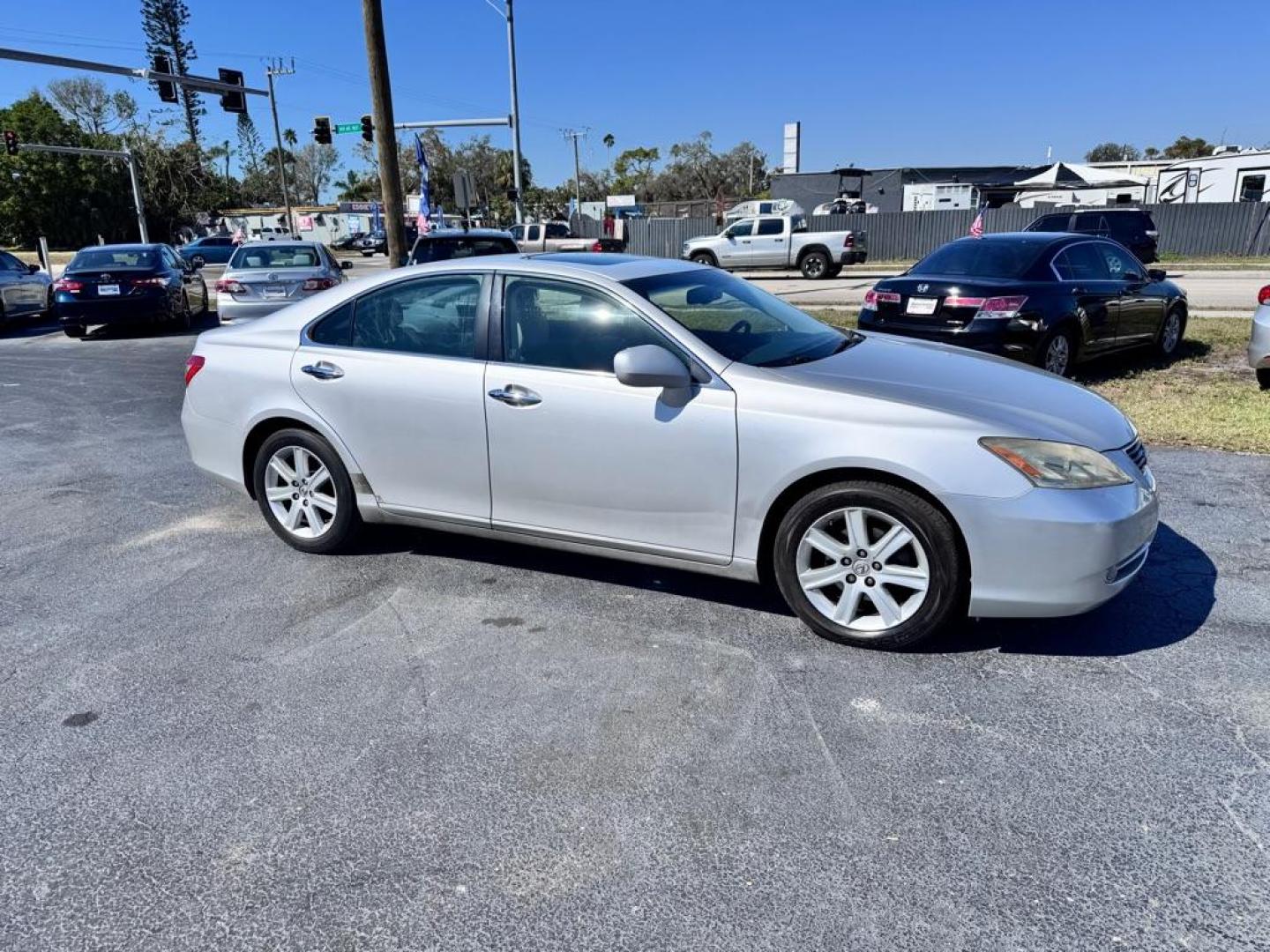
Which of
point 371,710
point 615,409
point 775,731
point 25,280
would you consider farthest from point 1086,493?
point 25,280

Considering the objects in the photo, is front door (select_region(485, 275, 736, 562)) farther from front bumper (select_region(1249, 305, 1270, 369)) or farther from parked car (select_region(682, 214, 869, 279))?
parked car (select_region(682, 214, 869, 279))

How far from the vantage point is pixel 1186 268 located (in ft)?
83.5

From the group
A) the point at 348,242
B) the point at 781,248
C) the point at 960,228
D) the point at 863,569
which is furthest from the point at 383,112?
the point at 348,242

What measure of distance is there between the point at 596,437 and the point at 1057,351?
6.40 m

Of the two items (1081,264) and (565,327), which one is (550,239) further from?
(565,327)

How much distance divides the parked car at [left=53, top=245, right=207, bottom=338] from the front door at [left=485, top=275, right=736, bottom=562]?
13.3m

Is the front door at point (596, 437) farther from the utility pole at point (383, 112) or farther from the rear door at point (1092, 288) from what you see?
the utility pole at point (383, 112)

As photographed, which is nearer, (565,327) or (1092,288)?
(565,327)

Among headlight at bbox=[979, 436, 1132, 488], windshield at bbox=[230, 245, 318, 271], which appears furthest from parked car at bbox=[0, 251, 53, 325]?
headlight at bbox=[979, 436, 1132, 488]

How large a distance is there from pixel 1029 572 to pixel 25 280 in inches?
766

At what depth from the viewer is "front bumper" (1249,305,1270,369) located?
7.79 m

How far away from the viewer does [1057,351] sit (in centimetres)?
875

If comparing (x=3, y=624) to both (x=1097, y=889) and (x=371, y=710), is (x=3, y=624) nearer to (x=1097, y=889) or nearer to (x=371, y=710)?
(x=371, y=710)

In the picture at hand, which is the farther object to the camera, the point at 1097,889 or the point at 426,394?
the point at 426,394
